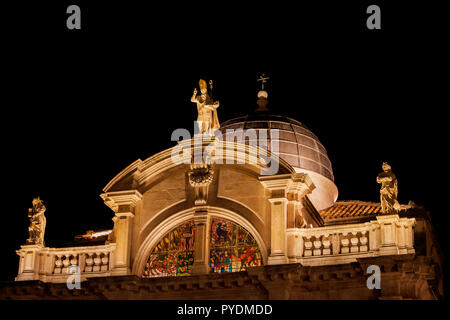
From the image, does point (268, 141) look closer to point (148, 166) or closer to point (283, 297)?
point (148, 166)

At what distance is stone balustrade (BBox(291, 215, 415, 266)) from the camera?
1168 inches

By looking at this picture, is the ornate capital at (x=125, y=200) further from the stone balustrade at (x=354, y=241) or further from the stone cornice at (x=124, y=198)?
the stone balustrade at (x=354, y=241)

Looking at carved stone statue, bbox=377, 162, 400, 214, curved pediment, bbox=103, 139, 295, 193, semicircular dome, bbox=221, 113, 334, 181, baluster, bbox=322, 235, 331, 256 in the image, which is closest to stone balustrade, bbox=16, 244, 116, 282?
curved pediment, bbox=103, 139, 295, 193

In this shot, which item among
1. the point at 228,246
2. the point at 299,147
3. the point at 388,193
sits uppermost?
the point at 299,147

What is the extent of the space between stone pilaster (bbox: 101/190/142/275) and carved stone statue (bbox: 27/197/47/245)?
2.24 meters

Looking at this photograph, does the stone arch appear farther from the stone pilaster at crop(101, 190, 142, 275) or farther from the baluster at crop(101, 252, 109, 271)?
the baluster at crop(101, 252, 109, 271)

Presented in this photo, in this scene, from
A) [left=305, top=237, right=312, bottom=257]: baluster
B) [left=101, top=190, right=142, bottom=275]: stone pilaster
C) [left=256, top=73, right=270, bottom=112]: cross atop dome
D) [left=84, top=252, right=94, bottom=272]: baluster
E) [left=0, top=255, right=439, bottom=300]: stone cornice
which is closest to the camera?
[left=0, top=255, right=439, bottom=300]: stone cornice

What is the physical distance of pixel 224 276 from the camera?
100ft

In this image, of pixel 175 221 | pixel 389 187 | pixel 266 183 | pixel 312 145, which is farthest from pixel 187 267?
pixel 312 145

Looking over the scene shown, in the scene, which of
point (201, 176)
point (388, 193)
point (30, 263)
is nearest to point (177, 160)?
point (201, 176)

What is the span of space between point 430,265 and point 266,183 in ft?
19.3

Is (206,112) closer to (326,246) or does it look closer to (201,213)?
(201,213)

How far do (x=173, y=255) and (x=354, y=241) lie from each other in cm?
607

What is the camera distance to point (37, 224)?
3334cm
